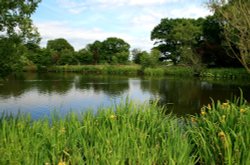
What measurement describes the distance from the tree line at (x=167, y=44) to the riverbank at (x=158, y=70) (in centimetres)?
176

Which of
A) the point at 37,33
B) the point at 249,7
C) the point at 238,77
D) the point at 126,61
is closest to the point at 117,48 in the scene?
the point at 126,61

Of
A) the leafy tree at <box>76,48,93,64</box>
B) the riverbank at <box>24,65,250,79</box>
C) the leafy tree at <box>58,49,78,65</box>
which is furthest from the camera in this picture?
the leafy tree at <box>76,48,93,64</box>

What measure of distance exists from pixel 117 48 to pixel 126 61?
15.9 metres

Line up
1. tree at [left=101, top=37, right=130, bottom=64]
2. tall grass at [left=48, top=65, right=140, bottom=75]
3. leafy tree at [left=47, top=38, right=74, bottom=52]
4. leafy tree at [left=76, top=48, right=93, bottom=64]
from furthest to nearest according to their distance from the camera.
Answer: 1. leafy tree at [left=47, top=38, right=74, bottom=52]
2. tree at [left=101, top=37, right=130, bottom=64]
3. leafy tree at [left=76, top=48, right=93, bottom=64]
4. tall grass at [left=48, top=65, right=140, bottom=75]

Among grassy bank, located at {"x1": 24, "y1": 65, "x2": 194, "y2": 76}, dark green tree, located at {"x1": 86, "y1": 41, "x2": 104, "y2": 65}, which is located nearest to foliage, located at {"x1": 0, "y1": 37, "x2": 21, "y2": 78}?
grassy bank, located at {"x1": 24, "y1": 65, "x2": 194, "y2": 76}

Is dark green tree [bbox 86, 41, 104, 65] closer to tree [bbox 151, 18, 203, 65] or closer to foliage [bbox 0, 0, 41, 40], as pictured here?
tree [bbox 151, 18, 203, 65]

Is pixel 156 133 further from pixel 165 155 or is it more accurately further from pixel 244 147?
pixel 244 147

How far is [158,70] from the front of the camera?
2697 inches

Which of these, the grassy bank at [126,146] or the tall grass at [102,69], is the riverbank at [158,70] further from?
the grassy bank at [126,146]

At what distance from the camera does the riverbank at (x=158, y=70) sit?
5681cm

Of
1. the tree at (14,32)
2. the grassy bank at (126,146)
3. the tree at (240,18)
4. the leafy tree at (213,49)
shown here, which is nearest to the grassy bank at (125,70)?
the leafy tree at (213,49)

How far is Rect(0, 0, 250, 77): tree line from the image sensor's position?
1115 cm

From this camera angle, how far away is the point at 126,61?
297ft

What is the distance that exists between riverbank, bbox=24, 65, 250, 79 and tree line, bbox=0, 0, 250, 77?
5.76 ft
